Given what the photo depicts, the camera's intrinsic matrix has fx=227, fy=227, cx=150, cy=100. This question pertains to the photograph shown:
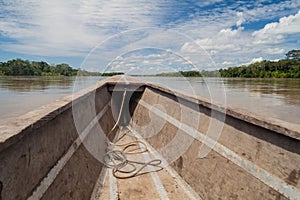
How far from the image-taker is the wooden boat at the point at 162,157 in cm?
109

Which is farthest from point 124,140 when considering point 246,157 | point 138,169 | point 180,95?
point 246,157

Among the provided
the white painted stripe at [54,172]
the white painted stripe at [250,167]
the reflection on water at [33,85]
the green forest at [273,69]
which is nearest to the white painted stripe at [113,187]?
the white painted stripe at [54,172]

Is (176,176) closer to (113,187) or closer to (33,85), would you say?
(113,187)

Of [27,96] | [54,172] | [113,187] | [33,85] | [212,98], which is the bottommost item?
[27,96]

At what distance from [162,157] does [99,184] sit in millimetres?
894

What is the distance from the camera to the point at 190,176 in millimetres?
1999

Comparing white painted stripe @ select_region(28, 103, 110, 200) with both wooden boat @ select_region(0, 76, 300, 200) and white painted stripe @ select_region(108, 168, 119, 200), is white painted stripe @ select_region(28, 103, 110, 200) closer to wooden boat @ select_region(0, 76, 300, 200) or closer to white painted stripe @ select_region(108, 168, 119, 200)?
wooden boat @ select_region(0, 76, 300, 200)

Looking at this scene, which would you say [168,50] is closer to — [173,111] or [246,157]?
[173,111]

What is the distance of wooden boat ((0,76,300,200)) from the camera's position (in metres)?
1.09

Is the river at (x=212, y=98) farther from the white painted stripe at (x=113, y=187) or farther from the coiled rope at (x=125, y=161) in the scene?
the white painted stripe at (x=113, y=187)

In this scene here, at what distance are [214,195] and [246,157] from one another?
396mm

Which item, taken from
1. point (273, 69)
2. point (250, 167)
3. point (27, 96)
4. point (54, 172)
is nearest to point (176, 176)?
point (250, 167)

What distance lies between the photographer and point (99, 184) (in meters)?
2.05

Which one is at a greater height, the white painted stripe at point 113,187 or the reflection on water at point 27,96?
the white painted stripe at point 113,187
